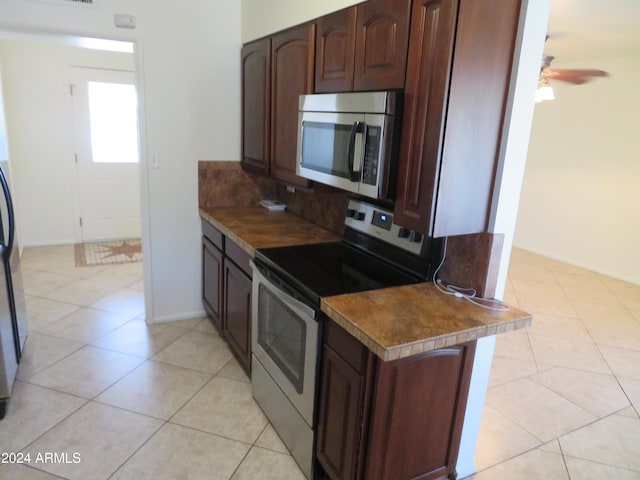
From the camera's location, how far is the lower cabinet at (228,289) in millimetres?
2568

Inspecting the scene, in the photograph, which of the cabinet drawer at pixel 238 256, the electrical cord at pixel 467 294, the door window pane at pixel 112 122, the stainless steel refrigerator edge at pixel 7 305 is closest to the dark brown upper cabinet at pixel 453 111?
the electrical cord at pixel 467 294

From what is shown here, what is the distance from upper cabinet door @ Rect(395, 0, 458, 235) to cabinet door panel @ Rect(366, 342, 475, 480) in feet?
1.68

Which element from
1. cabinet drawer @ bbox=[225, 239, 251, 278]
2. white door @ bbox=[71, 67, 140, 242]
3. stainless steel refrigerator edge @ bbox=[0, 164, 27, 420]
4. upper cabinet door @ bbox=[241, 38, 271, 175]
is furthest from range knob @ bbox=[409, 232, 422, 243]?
white door @ bbox=[71, 67, 140, 242]

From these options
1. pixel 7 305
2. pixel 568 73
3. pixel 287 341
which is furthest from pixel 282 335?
pixel 568 73

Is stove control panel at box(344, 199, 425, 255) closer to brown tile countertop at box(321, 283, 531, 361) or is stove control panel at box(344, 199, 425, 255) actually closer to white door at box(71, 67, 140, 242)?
brown tile countertop at box(321, 283, 531, 361)

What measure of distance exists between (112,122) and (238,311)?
386cm

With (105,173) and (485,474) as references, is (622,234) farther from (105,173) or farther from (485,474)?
(105,173)

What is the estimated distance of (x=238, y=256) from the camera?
2.62m

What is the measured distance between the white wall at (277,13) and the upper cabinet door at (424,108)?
26.2 inches

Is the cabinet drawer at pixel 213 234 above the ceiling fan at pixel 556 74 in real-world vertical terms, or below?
below

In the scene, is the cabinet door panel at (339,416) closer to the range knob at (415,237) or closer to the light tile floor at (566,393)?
the range knob at (415,237)

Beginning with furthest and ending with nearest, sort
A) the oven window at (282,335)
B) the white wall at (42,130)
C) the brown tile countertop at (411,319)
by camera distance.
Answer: the white wall at (42,130)
the oven window at (282,335)
the brown tile countertop at (411,319)

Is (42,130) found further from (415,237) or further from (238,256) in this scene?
(415,237)

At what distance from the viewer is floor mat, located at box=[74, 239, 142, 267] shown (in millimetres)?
4839
